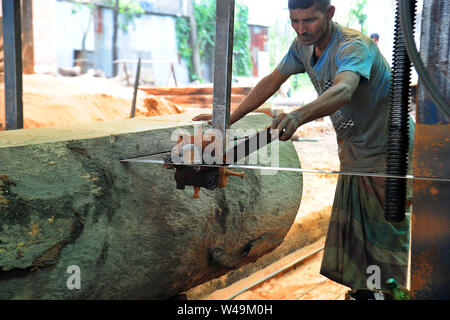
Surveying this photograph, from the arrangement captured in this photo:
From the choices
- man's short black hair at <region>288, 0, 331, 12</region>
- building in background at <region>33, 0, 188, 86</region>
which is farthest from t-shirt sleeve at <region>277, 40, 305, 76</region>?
building in background at <region>33, 0, 188, 86</region>

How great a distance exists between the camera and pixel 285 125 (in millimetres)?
1662

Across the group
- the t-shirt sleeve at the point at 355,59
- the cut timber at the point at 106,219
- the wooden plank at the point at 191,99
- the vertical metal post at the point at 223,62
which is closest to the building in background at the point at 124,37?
the wooden plank at the point at 191,99

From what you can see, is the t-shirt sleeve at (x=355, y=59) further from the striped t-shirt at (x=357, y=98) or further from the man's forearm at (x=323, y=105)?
the man's forearm at (x=323, y=105)

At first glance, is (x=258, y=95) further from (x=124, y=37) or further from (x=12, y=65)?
(x=124, y=37)

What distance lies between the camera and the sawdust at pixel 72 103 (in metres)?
5.09

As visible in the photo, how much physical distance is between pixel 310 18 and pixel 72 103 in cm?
399

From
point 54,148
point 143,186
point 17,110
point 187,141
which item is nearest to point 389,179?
point 187,141

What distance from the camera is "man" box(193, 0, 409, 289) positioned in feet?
7.58

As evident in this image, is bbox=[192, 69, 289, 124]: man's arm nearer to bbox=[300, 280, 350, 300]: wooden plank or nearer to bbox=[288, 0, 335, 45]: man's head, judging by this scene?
bbox=[288, 0, 335, 45]: man's head

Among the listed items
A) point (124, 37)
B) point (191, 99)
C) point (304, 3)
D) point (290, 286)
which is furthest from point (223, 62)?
point (124, 37)

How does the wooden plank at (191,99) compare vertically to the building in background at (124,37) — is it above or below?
below

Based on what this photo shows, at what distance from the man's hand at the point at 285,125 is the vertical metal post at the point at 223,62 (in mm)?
192

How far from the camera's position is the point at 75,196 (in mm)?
1700

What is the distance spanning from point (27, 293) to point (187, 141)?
2.49 feet
